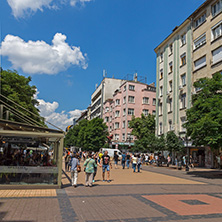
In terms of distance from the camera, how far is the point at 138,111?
199ft

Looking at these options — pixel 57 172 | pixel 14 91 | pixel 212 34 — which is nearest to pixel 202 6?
pixel 212 34

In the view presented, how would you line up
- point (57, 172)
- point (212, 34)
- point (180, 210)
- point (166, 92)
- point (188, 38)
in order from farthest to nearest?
point (166, 92) → point (188, 38) → point (212, 34) → point (57, 172) → point (180, 210)

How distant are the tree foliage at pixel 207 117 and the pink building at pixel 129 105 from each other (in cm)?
3811

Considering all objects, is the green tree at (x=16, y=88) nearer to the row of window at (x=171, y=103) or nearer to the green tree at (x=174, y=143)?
the green tree at (x=174, y=143)

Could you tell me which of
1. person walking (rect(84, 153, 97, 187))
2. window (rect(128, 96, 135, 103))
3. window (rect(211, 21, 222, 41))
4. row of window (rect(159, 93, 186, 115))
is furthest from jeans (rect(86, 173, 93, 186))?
window (rect(128, 96, 135, 103))

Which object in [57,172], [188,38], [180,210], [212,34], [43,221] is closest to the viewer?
[43,221]

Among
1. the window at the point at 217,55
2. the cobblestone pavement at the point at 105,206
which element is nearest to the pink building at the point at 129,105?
the window at the point at 217,55

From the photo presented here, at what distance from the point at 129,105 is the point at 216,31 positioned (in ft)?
105

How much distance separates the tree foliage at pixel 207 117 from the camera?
18.0 meters

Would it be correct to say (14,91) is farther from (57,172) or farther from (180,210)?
(180,210)

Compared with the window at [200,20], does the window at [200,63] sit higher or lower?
lower

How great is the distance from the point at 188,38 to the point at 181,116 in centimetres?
1000

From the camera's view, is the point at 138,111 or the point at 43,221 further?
the point at 138,111

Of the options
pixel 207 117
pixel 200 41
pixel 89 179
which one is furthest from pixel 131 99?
pixel 89 179
